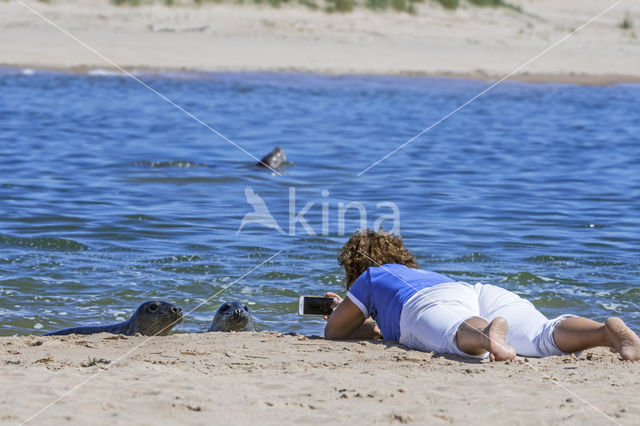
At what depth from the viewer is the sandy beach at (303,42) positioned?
24.8m

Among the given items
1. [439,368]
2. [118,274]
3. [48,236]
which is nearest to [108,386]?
[439,368]

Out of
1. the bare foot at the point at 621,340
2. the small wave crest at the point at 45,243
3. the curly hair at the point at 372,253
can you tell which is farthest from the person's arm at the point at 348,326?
the small wave crest at the point at 45,243

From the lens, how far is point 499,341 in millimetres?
4855

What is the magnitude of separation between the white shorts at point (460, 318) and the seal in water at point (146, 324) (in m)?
1.83

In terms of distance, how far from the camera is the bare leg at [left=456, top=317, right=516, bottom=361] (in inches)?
191

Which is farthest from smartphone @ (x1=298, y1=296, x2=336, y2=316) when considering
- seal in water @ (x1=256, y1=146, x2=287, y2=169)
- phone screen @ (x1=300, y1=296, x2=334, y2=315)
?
seal in water @ (x1=256, y1=146, x2=287, y2=169)

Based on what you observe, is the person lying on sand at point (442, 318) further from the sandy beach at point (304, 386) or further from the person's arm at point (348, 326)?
the sandy beach at point (304, 386)

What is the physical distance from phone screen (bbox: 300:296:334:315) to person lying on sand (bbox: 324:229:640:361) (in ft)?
0.52

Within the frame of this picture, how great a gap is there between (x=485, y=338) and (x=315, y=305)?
4.39 ft

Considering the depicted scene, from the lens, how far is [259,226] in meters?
10.0

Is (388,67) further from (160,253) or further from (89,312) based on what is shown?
(89,312)

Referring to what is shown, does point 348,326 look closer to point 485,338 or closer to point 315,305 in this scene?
point 315,305

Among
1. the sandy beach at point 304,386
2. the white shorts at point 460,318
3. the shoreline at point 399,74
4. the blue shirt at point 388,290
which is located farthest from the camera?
the shoreline at point 399,74

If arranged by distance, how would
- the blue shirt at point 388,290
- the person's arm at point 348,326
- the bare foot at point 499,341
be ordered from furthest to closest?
the person's arm at point 348,326 → the blue shirt at point 388,290 → the bare foot at point 499,341
